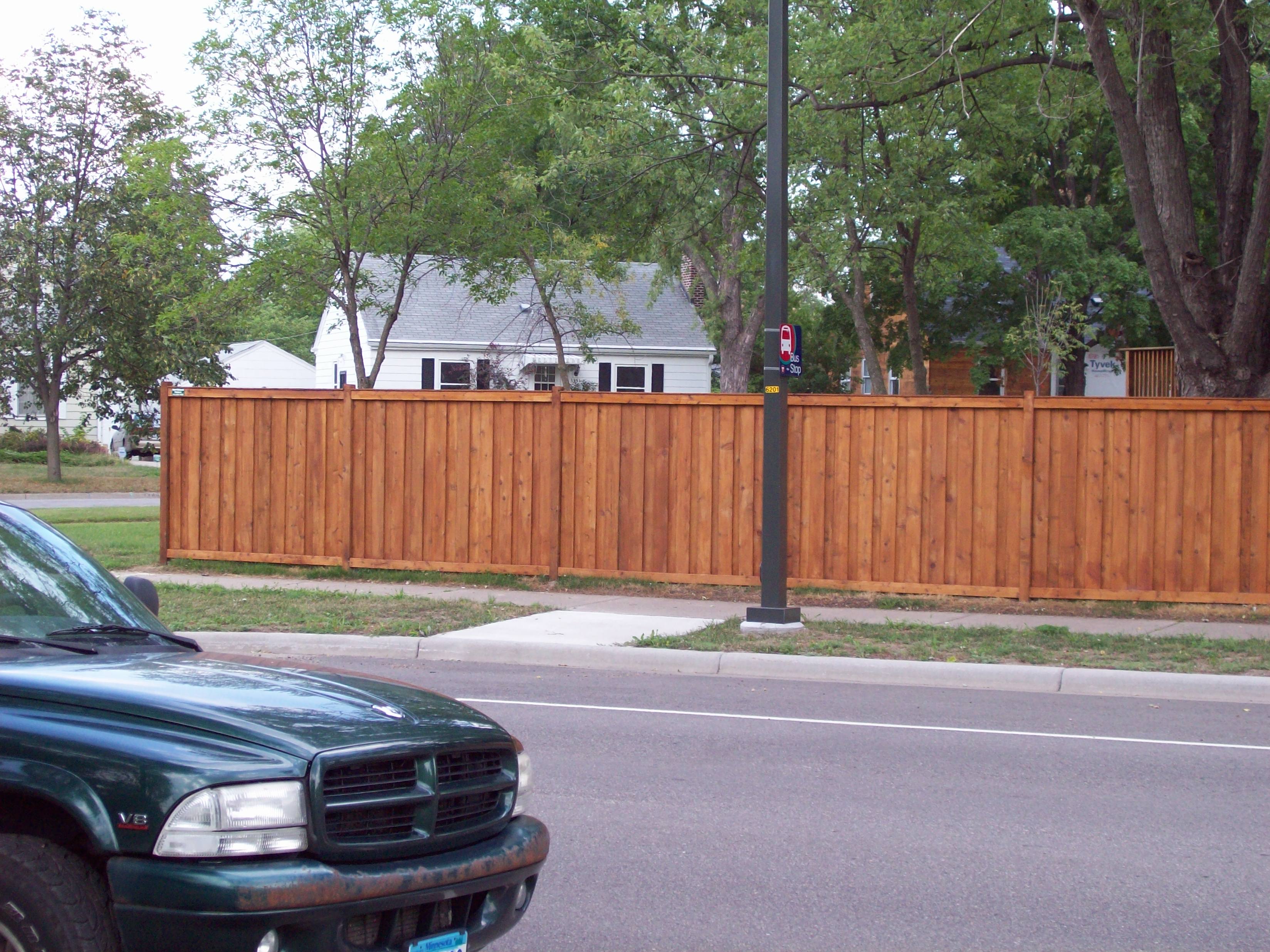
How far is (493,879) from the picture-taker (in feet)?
11.5

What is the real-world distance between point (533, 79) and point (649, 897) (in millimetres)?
17410

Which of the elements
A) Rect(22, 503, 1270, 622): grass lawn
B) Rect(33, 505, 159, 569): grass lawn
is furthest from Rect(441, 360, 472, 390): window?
Rect(22, 503, 1270, 622): grass lawn

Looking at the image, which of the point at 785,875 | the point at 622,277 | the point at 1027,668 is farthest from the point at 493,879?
the point at 622,277

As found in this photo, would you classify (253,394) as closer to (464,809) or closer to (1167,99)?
(1167,99)

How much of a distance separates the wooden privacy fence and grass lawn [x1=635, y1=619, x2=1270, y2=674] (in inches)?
74.0

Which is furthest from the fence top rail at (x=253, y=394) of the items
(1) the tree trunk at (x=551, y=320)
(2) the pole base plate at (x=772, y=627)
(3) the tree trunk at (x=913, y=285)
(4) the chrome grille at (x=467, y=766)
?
(4) the chrome grille at (x=467, y=766)

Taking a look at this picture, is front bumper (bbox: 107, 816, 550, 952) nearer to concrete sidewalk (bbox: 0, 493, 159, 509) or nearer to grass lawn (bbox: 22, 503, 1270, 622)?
grass lawn (bbox: 22, 503, 1270, 622)

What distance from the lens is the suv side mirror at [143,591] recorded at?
4.46m

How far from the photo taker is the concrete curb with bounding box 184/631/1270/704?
9953mm

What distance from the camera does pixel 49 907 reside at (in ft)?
9.82

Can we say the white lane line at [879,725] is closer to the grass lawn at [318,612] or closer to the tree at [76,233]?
the grass lawn at [318,612]

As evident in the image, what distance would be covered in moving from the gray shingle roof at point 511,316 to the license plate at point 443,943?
2733 cm

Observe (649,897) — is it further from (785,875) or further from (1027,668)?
(1027,668)

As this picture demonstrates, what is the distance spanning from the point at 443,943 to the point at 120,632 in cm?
157
